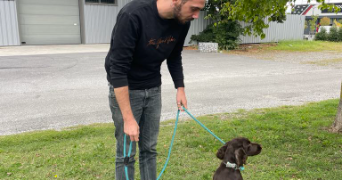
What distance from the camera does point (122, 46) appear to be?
2.07 metres

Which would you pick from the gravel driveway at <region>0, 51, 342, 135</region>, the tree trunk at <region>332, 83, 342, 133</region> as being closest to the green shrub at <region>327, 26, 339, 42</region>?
the gravel driveway at <region>0, 51, 342, 135</region>

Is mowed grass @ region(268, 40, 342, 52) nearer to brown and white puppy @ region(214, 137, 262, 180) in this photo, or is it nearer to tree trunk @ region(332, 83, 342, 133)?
tree trunk @ region(332, 83, 342, 133)

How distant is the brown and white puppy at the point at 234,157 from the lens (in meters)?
2.54

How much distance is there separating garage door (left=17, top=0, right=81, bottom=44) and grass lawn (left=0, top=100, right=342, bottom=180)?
15364 mm

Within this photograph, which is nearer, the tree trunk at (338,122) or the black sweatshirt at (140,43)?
the black sweatshirt at (140,43)

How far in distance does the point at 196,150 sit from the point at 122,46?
243cm

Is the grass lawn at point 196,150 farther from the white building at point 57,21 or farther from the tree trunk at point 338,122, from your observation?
the white building at point 57,21

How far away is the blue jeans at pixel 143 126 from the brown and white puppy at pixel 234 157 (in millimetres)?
646

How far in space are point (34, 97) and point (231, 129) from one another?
16.7 feet

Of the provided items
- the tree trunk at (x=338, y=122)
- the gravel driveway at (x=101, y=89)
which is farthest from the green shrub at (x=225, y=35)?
the tree trunk at (x=338, y=122)

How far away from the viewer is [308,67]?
13102 millimetres

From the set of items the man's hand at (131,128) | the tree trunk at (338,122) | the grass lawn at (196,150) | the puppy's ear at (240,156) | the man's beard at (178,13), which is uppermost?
the man's beard at (178,13)

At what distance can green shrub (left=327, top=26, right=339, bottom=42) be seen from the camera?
2737 centimetres

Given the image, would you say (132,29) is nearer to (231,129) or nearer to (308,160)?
(308,160)
